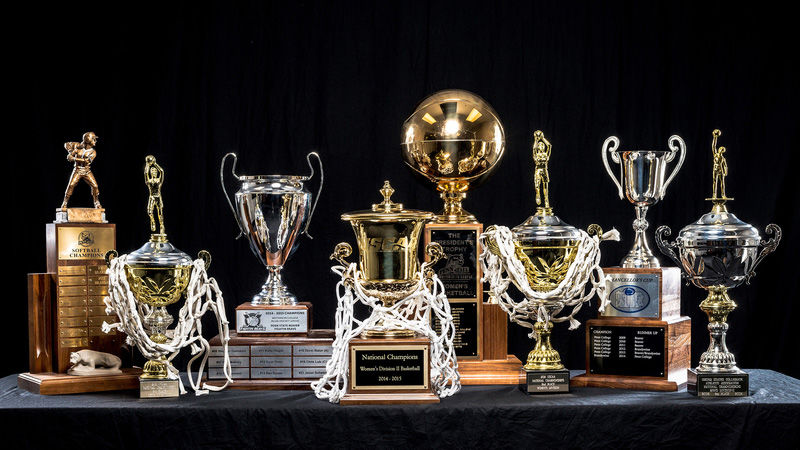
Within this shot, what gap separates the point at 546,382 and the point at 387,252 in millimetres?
529

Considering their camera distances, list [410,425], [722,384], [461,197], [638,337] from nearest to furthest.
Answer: [410,425] < [722,384] < [638,337] < [461,197]

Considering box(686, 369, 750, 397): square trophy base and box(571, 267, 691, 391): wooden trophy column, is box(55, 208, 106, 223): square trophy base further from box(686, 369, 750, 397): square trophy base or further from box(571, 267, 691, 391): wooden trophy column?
box(686, 369, 750, 397): square trophy base

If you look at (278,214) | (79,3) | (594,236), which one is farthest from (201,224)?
(594,236)

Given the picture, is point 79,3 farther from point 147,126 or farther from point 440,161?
point 440,161

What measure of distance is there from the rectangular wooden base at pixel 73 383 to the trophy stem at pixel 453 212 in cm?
95

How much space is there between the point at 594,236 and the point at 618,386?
1.32ft

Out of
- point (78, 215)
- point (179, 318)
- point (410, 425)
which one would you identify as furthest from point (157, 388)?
point (410, 425)

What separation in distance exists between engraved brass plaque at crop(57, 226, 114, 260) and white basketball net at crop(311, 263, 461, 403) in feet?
2.15

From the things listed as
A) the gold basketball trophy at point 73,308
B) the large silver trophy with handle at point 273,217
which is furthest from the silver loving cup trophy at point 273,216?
the gold basketball trophy at point 73,308

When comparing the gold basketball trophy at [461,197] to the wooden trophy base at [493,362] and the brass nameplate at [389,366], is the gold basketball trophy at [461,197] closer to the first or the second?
the wooden trophy base at [493,362]

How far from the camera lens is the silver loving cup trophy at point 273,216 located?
258 centimetres

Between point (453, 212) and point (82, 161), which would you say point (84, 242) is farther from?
point (453, 212)

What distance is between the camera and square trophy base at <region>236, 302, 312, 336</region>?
8.13 feet

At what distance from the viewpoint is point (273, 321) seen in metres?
2.48
